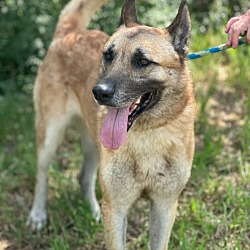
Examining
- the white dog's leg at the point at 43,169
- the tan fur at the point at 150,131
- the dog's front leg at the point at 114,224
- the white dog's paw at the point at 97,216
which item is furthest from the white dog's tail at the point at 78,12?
the dog's front leg at the point at 114,224

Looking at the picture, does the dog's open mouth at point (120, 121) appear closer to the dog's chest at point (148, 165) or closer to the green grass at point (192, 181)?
the dog's chest at point (148, 165)

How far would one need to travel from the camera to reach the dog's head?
10.8ft

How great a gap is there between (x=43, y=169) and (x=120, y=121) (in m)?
1.64

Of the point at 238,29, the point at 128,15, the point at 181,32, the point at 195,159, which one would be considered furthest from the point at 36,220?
the point at 238,29

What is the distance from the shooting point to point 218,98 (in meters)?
6.37

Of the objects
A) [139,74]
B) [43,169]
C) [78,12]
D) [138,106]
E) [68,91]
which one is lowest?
[43,169]

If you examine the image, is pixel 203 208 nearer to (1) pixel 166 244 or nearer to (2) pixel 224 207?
(2) pixel 224 207

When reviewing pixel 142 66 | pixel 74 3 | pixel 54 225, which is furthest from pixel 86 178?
pixel 142 66

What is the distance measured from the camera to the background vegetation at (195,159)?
14.5 ft

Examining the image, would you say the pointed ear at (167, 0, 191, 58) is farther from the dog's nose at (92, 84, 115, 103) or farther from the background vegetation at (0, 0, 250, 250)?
the background vegetation at (0, 0, 250, 250)

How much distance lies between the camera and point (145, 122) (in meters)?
3.56

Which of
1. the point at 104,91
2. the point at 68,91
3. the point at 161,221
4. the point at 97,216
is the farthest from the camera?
the point at 97,216

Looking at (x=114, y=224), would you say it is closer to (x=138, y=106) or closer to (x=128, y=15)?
(x=138, y=106)

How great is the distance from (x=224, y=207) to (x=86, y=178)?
1.18 m
